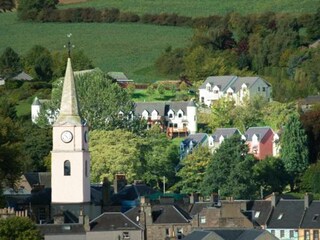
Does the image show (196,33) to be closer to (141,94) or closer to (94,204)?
(141,94)

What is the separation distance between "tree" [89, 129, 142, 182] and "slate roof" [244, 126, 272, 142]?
1384 centimetres

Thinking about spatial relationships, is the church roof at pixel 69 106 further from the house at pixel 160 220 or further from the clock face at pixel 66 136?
the house at pixel 160 220

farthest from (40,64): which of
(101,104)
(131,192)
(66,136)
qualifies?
(66,136)

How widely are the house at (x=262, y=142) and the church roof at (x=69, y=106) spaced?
3668 cm

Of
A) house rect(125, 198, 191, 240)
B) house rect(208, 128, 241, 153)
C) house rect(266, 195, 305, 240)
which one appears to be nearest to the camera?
house rect(125, 198, 191, 240)

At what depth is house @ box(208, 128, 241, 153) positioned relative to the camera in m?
150

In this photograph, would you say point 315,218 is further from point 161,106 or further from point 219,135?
point 161,106

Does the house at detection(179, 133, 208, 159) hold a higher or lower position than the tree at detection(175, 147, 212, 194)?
higher

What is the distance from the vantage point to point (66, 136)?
10962 centimetres

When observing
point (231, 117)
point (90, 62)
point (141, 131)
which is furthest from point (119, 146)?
point (90, 62)

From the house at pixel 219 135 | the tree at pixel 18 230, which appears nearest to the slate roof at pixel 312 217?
the tree at pixel 18 230

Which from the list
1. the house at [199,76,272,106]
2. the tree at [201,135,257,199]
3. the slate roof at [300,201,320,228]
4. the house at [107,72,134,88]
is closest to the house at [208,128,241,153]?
the house at [199,76,272,106]

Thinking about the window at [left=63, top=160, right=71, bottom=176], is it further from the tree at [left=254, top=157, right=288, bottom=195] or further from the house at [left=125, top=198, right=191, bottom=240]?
the tree at [left=254, top=157, right=288, bottom=195]

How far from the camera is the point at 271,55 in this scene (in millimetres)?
189000
